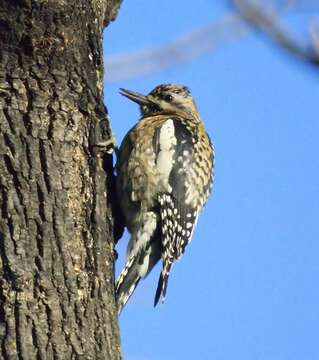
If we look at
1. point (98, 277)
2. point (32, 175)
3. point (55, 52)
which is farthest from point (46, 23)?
point (98, 277)

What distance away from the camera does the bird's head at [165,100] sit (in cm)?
525

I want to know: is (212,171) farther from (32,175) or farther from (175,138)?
(32,175)

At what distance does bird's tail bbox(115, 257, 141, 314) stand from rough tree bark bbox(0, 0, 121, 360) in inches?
34.7

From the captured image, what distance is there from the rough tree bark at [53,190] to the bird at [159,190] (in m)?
0.95

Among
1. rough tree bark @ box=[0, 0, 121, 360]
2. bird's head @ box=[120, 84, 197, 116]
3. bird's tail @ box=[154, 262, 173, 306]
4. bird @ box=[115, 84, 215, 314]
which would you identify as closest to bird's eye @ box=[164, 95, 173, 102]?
bird's head @ box=[120, 84, 197, 116]

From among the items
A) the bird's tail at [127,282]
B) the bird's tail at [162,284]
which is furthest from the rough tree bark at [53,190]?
the bird's tail at [162,284]

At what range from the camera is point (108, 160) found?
3707mm

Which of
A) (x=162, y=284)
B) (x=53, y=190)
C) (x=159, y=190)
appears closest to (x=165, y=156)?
(x=159, y=190)

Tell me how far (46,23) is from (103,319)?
1227 millimetres

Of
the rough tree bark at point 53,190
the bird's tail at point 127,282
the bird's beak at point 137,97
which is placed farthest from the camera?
the bird's beak at point 137,97

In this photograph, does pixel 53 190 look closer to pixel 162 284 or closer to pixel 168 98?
pixel 162 284

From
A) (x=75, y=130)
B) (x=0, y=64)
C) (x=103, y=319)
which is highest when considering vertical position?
(x=0, y=64)

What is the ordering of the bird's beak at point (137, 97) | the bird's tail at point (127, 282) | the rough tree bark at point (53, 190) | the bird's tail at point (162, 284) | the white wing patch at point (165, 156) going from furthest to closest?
the bird's beak at point (137, 97) < the white wing patch at point (165, 156) < the bird's tail at point (162, 284) < the bird's tail at point (127, 282) < the rough tree bark at point (53, 190)

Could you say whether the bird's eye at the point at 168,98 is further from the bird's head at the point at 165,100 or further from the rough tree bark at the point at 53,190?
the rough tree bark at the point at 53,190
